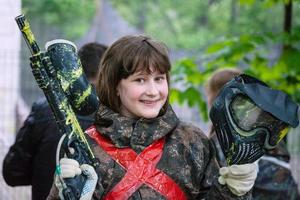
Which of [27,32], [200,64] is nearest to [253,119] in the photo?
[27,32]

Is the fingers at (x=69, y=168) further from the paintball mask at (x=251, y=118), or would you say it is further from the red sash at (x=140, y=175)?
the paintball mask at (x=251, y=118)

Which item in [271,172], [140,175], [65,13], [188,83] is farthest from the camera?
[65,13]

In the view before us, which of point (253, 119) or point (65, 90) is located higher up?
point (65, 90)

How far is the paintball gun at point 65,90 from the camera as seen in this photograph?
7.57 feet

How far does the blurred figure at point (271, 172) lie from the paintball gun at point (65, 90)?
162cm

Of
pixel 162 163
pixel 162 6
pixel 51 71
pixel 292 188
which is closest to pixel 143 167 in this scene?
pixel 162 163

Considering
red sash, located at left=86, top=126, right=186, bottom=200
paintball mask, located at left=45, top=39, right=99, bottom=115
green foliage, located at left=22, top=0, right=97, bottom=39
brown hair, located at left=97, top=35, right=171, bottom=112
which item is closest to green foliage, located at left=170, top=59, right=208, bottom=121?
brown hair, located at left=97, top=35, right=171, bottom=112

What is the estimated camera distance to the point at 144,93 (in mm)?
2627

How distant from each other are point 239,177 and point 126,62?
61 centimetres

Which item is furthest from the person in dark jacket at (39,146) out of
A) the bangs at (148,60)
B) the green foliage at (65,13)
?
the green foliage at (65,13)

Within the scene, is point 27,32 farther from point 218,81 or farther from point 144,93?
point 218,81

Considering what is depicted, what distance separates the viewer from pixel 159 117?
265 centimetres

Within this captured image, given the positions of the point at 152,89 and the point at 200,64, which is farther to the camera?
the point at 200,64

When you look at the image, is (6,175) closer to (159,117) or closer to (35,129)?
(35,129)
